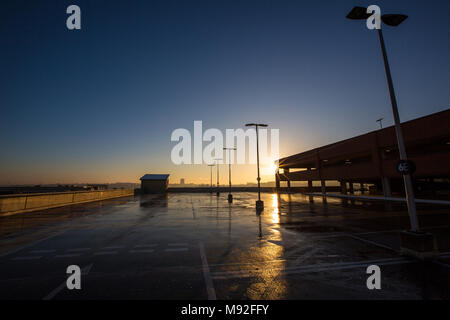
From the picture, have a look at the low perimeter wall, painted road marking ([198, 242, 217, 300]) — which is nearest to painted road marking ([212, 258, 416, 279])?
painted road marking ([198, 242, 217, 300])

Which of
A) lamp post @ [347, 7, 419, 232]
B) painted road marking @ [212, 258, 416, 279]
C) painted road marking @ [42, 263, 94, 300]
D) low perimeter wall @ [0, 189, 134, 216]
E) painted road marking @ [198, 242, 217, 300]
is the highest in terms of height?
lamp post @ [347, 7, 419, 232]

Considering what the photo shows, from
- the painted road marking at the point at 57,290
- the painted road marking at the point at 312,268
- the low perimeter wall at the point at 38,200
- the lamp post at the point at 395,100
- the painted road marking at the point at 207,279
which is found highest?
the lamp post at the point at 395,100

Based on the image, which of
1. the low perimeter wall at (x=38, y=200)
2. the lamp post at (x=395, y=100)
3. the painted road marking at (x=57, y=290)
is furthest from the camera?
the low perimeter wall at (x=38, y=200)

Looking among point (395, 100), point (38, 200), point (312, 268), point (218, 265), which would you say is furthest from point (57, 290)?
point (38, 200)

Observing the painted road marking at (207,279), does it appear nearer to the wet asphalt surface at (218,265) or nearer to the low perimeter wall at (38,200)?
the wet asphalt surface at (218,265)

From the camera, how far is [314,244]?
8.45m

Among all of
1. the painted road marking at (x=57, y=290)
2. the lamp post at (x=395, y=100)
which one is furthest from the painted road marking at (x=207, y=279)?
the lamp post at (x=395, y=100)

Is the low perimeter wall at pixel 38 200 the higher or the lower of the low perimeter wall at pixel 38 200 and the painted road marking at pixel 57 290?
the higher

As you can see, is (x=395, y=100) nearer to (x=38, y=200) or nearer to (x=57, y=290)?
(x=57, y=290)

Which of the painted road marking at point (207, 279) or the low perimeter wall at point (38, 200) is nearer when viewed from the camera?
the painted road marking at point (207, 279)

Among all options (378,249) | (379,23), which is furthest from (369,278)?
(379,23)

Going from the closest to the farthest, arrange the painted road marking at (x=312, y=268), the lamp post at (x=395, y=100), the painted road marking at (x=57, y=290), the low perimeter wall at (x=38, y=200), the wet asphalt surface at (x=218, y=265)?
the painted road marking at (x=57, y=290) → the wet asphalt surface at (x=218, y=265) → the painted road marking at (x=312, y=268) → the lamp post at (x=395, y=100) → the low perimeter wall at (x=38, y=200)

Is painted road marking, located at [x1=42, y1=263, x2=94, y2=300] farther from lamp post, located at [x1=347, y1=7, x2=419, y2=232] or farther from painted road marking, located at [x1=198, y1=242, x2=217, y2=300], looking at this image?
lamp post, located at [x1=347, y1=7, x2=419, y2=232]

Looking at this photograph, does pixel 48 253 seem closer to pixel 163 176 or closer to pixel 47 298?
pixel 47 298
